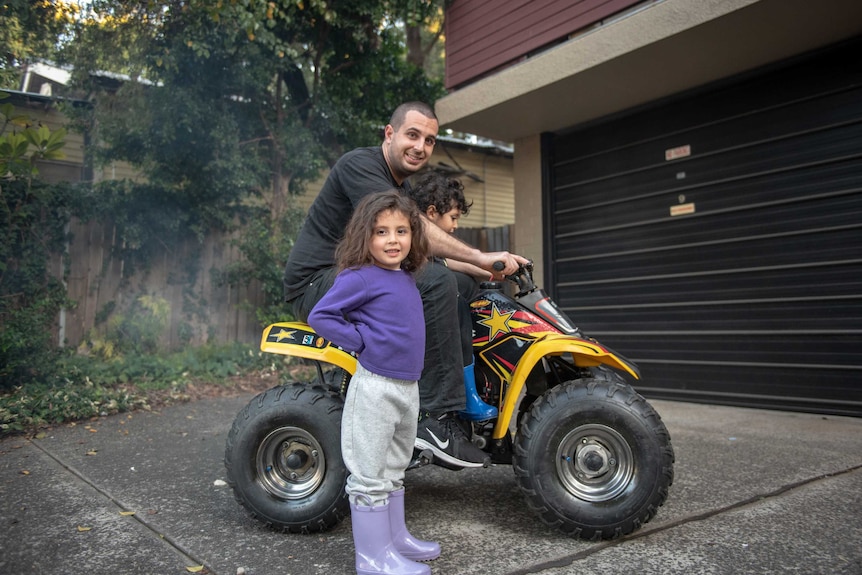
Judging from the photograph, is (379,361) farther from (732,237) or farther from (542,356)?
(732,237)

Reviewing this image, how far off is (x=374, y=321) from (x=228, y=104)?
755cm

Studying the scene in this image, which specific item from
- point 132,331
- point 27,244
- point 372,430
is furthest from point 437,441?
point 132,331

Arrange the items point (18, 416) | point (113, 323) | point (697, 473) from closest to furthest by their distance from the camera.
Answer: point (697, 473)
point (18, 416)
point (113, 323)

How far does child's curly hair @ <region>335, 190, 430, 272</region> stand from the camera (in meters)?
2.23

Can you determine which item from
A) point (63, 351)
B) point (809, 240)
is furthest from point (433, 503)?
point (63, 351)

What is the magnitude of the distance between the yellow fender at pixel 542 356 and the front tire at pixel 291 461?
743 mm

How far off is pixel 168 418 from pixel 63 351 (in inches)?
92.4

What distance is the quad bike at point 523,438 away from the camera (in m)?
2.49

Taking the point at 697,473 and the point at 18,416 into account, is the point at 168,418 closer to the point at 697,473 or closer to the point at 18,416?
the point at 18,416

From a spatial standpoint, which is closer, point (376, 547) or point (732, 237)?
point (376, 547)

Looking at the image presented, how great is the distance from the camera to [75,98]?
9.02 metres

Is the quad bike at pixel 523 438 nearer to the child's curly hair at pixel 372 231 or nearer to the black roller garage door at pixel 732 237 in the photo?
the child's curly hair at pixel 372 231

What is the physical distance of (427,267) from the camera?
265cm

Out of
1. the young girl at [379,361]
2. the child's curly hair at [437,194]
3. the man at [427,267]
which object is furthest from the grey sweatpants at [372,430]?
the child's curly hair at [437,194]
